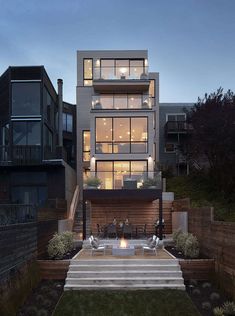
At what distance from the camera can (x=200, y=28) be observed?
2905cm

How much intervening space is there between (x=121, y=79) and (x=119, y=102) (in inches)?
73.9

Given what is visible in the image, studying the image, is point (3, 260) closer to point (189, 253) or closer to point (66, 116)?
point (189, 253)

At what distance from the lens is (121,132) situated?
2472 cm

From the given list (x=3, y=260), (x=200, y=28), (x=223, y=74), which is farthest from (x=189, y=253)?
(x=223, y=74)

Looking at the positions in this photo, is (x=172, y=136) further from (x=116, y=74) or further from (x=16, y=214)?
(x=16, y=214)

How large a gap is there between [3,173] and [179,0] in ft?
52.7

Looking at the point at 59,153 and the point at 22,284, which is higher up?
the point at 59,153

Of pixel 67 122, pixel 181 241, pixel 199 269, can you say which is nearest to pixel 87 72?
pixel 67 122

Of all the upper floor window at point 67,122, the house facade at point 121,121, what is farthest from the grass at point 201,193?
the upper floor window at point 67,122

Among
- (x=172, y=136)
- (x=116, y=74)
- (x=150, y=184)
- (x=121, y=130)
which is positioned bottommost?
(x=150, y=184)

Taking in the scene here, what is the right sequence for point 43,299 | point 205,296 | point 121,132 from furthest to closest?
1. point 121,132
2. point 205,296
3. point 43,299

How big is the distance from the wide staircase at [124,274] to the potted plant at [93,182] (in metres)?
6.11

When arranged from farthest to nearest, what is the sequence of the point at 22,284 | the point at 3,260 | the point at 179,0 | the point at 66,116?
1. the point at 66,116
2. the point at 179,0
3. the point at 22,284
4. the point at 3,260

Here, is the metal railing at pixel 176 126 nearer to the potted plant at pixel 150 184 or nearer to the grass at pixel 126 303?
the potted plant at pixel 150 184
